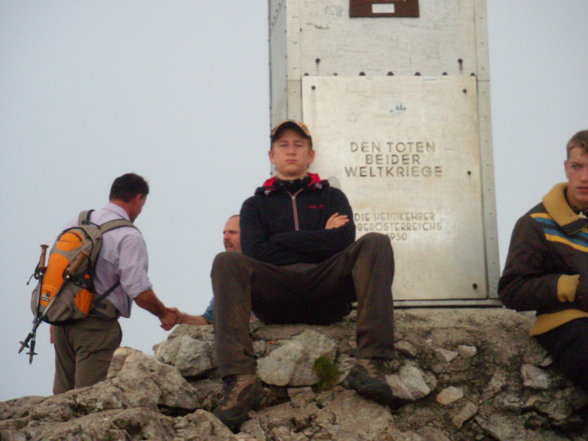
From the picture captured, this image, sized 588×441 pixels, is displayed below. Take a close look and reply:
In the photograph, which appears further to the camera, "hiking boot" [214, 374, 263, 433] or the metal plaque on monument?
the metal plaque on monument

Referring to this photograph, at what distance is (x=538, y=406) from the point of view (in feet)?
16.1

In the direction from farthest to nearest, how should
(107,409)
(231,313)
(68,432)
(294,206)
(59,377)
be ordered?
1. (59,377)
2. (294,206)
3. (231,313)
4. (107,409)
5. (68,432)

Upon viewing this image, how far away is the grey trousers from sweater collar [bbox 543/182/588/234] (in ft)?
9.36

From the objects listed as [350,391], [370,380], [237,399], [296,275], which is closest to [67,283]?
[296,275]

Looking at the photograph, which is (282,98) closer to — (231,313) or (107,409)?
(231,313)

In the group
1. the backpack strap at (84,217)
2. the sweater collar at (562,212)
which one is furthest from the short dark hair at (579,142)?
the backpack strap at (84,217)

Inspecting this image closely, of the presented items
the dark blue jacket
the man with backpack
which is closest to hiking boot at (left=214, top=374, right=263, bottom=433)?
the dark blue jacket

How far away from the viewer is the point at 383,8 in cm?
633

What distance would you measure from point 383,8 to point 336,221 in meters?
2.13

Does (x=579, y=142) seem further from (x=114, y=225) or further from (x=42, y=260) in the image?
(x=42, y=260)

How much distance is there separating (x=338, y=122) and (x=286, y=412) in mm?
2387

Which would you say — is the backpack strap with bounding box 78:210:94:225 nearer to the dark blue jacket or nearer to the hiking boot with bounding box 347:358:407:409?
the dark blue jacket

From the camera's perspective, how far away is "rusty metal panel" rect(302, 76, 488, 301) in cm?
605

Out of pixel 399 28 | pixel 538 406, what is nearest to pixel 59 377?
pixel 538 406
